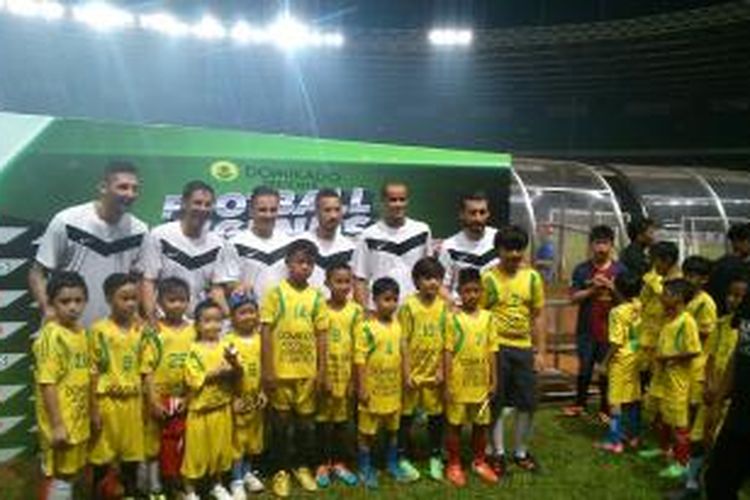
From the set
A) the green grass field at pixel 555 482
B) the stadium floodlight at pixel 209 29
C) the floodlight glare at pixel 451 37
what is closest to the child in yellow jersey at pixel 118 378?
the green grass field at pixel 555 482

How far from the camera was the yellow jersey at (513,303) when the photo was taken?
6.16 meters

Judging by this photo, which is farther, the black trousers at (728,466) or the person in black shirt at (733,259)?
the person in black shirt at (733,259)

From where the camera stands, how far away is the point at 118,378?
16.3ft

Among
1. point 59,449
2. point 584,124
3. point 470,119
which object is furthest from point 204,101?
point 59,449

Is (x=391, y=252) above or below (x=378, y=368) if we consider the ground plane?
above

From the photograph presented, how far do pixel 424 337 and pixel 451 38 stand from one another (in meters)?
20.6

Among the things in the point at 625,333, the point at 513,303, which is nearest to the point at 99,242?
the point at 513,303

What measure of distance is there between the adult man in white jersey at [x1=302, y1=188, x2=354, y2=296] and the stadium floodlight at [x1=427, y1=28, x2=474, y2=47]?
19.8 meters

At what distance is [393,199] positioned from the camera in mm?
6172

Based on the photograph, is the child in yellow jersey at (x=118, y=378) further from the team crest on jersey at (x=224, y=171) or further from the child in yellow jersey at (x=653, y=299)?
the child in yellow jersey at (x=653, y=299)

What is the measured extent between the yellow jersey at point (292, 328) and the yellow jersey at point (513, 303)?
1.36 m

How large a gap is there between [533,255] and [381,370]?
433cm

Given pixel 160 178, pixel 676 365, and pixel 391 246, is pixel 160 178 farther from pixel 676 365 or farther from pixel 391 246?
pixel 676 365

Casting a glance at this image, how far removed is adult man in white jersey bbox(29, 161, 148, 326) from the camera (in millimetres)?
5234
